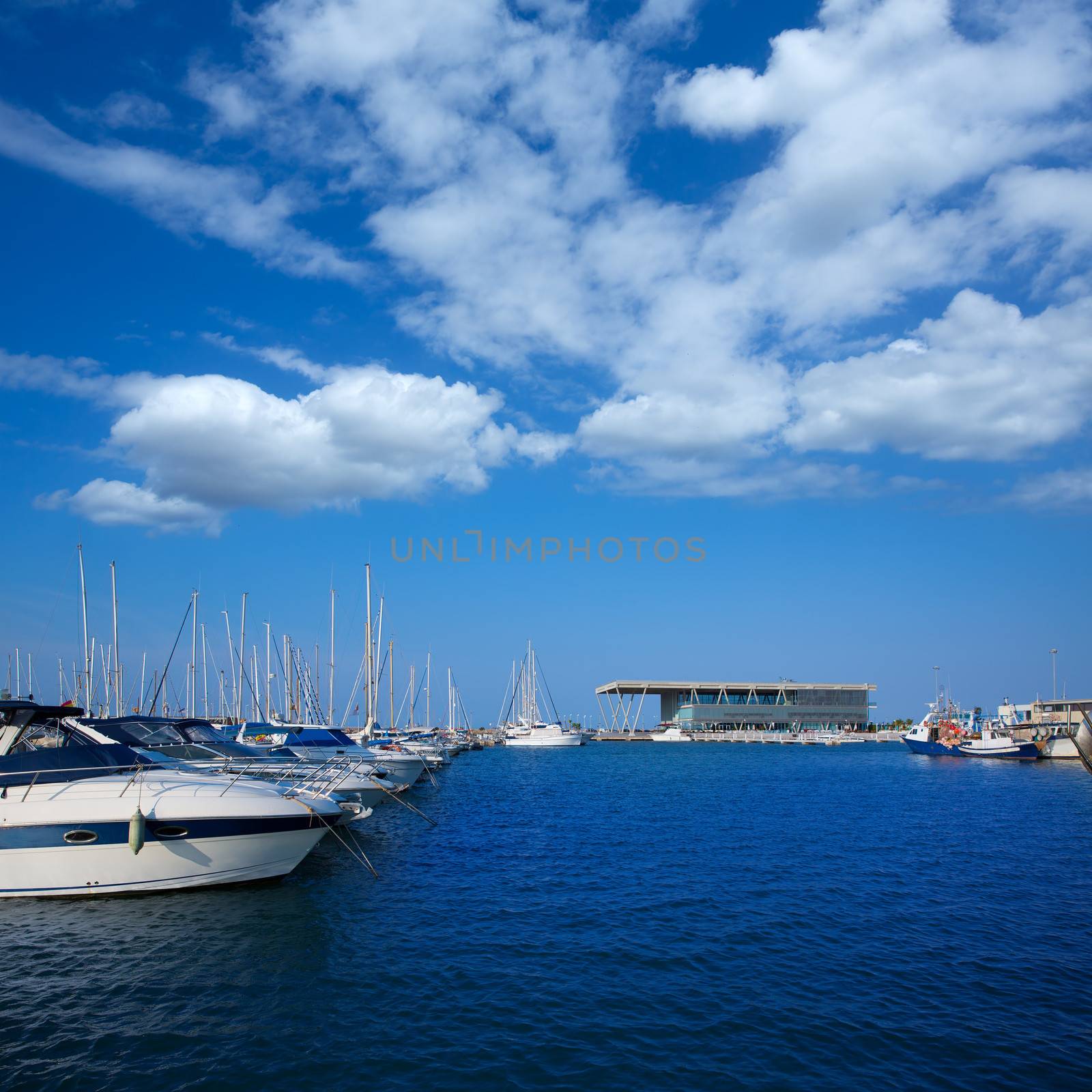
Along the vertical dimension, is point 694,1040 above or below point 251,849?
below

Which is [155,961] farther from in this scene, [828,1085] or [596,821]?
[596,821]

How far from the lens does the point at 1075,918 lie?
1920 centimetres

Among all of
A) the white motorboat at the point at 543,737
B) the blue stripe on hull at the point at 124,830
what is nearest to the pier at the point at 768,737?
the white motorboat at the point at 543,737

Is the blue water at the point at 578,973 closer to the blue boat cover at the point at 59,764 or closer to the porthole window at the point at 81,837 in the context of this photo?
the porthole window at the point at 81,837

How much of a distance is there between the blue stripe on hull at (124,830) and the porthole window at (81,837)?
0.05m

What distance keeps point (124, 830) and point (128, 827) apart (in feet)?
0.40

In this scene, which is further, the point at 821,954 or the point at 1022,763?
the point at 1022,763

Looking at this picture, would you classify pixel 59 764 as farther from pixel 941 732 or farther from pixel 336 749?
pixel 941 732

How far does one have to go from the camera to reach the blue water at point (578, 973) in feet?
36.6

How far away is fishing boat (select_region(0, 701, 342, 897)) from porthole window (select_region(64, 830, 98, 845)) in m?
0.02

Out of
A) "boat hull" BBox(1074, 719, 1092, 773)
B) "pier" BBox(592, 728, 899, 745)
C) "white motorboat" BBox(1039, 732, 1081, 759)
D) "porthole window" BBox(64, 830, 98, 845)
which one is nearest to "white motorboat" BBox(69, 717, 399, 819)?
"porthole window" BBox(64, 830, 98, 845)

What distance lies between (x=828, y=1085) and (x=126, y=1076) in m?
9.10

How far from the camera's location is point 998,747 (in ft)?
276

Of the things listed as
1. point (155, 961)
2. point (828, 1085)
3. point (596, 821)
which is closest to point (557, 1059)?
point (828, 1085)
